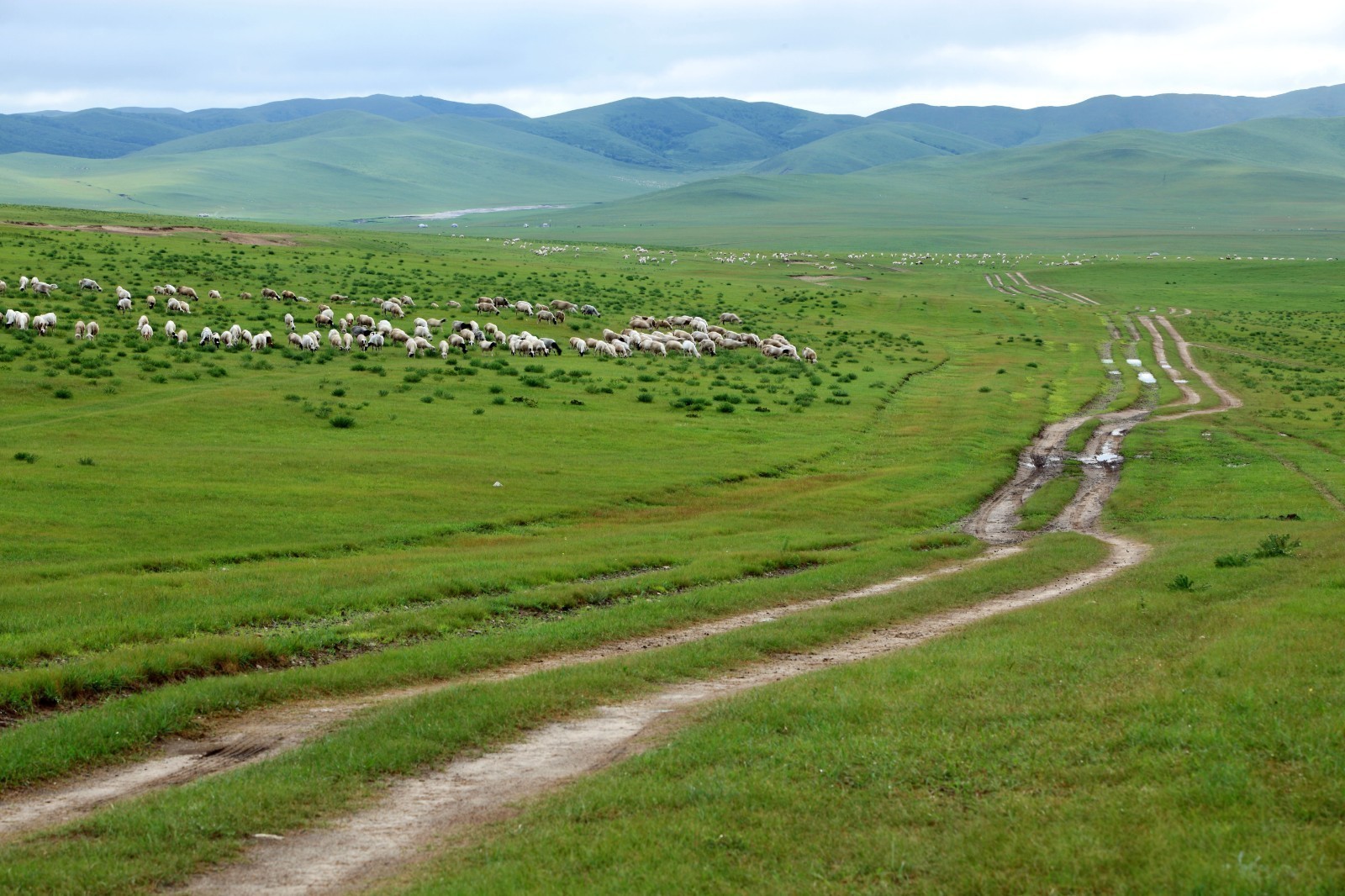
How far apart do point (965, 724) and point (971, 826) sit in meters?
2.75

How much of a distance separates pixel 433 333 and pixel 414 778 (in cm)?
5087

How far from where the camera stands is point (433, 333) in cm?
6034

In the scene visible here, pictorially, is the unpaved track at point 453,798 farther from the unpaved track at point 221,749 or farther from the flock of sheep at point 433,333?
the flock of sheep at point 433,333

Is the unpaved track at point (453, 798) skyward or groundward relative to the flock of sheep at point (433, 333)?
groundward

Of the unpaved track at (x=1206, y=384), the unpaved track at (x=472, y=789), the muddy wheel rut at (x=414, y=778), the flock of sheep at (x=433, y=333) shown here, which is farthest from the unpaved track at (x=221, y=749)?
the unpaved track at (x=1206, y=384)

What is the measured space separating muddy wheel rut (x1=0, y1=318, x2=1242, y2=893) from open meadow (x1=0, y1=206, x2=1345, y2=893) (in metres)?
0.07

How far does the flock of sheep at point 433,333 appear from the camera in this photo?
51.8 meters

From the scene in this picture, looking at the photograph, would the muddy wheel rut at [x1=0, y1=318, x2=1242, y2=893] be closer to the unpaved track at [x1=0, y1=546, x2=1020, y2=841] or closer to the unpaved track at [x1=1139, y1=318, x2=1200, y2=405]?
the unpaved track at [x1=0, y1=546, x2=1020, y2=841]

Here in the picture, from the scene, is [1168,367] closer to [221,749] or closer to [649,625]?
[649,625]

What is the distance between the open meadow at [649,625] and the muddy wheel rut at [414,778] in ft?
0.22

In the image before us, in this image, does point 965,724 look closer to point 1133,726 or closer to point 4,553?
point 1133,726

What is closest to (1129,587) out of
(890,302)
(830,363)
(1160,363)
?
(830,363)

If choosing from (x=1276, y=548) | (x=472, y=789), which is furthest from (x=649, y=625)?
(x=1276, y=548)

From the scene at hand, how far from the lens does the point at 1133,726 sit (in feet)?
35.2
